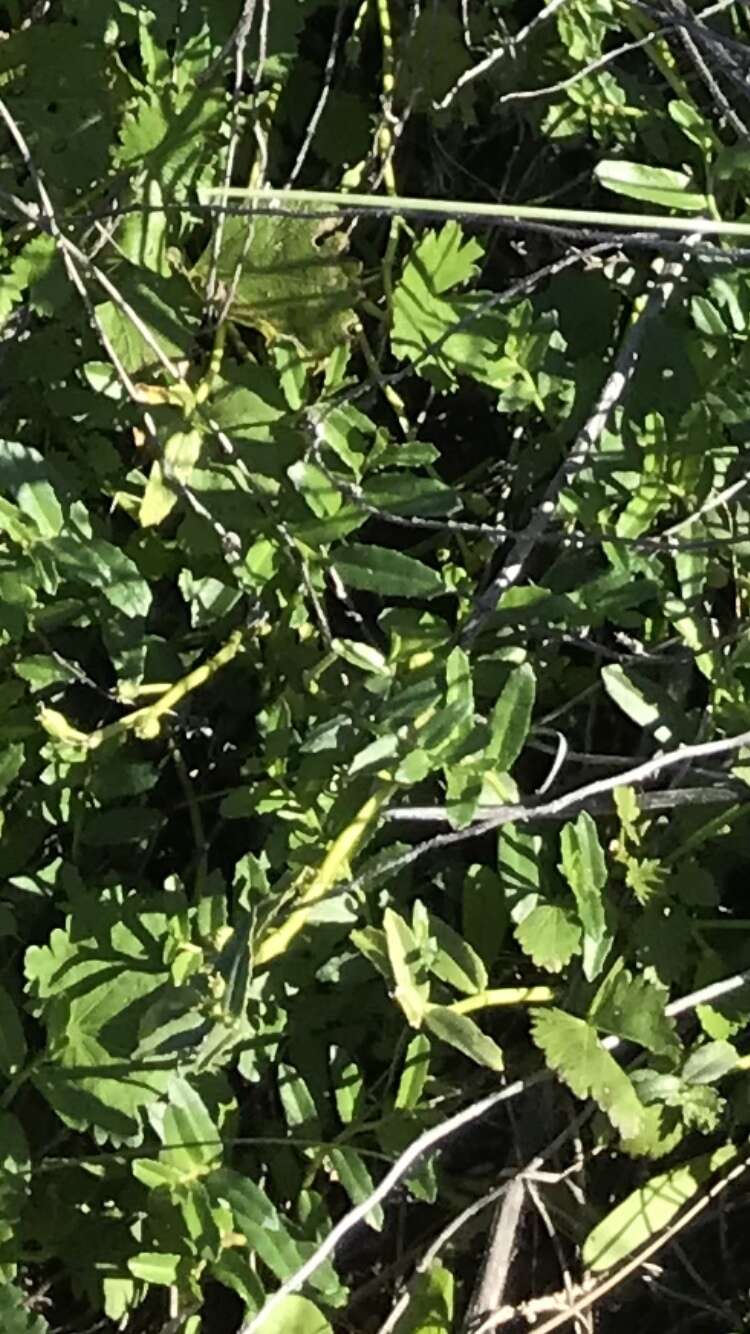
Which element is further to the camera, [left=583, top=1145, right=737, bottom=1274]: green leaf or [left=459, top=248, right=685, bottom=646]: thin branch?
[left=583, top=1145, right=737, bottom=1274]: green leaf

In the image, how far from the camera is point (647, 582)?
1163mm

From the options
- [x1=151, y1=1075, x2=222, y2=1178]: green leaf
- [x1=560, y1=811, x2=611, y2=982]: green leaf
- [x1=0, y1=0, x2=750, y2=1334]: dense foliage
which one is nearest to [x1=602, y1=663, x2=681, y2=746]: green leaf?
[x1=0, y1=0, x2=750, y2=1334]: dense foliage

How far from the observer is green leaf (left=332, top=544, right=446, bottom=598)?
1.09m

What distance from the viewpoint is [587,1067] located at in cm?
115

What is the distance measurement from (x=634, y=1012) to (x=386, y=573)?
0.39 metres

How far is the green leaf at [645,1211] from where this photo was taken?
50.7 inches

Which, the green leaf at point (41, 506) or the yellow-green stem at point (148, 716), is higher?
the green leaf at point (41, 506)

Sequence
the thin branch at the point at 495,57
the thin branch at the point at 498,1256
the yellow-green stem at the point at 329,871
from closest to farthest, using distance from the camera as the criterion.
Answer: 1. the yellow-green stem at the point at 329,871
2. the thin branch at the point at 495,57
3. the thin branch at the point at 498,1256

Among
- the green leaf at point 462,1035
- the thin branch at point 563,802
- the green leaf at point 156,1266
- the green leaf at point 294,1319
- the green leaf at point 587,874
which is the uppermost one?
the thin branch at point 563,802

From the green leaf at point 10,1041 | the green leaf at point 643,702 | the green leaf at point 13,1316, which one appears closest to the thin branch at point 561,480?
the green leaf at point 643,702

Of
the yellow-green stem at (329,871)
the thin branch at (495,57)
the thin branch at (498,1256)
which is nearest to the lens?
the yellow-green stem at (329,871)

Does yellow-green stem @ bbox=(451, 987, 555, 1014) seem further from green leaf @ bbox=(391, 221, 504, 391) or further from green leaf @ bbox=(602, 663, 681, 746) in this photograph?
green leaf @ bbox=(391, 221, 504, 391)

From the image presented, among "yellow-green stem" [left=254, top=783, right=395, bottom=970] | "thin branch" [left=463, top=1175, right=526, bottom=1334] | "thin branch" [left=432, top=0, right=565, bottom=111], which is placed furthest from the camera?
"thin branch" [left=463, top=1175, right=526, bottom=1334]

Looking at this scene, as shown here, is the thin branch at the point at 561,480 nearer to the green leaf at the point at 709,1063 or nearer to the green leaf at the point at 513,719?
the green leaf at the point at 513,719
